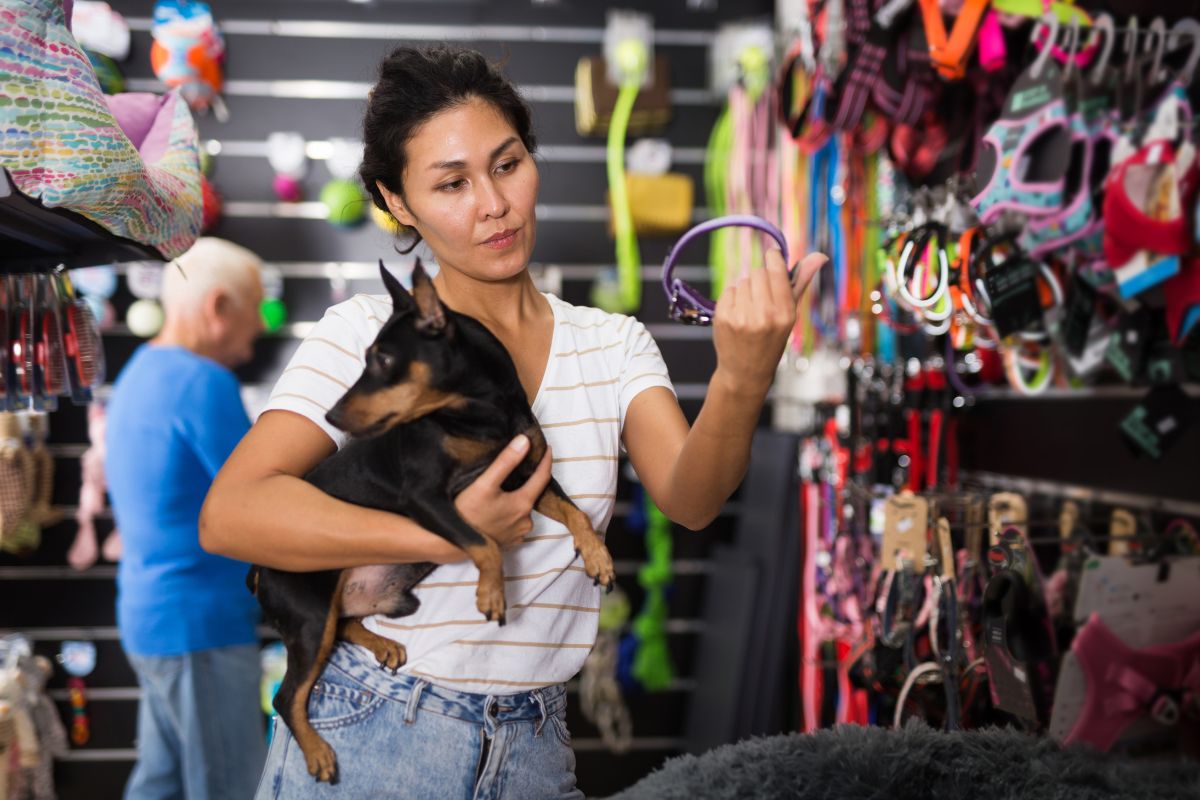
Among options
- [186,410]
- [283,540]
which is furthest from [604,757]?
[283,540]

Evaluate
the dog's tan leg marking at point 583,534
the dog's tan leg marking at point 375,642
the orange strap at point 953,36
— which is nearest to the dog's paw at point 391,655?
the dog's tan leg marking at point 375,642

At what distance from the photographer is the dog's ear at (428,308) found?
1045mm

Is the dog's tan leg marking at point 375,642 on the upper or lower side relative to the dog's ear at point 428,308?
lower

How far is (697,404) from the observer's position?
4438mm

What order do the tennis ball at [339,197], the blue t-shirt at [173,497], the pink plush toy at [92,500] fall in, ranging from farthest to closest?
the tennis ball at [339,197] < the pink plush toy at [92,500] < the blue t-shirt at [173,497]

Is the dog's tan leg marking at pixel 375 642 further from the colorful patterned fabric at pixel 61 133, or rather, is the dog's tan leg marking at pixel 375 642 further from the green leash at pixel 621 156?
the green leash at pixel 621 156

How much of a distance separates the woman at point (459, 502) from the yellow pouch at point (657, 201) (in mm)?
2959

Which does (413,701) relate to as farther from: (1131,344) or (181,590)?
(181,590)

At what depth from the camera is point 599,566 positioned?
1.15 metres

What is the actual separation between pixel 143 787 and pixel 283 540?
2260mm

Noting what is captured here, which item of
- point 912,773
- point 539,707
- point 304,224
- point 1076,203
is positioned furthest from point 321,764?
point 304,224

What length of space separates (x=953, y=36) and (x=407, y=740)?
71.9 inches

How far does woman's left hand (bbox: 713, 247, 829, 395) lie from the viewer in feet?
3.28

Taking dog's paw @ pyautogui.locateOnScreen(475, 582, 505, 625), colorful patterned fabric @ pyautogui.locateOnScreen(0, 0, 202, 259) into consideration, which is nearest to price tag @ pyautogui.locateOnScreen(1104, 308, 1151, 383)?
dog's paw @ pyautogui.locateOnScreen(475, 582, 505, 625)
